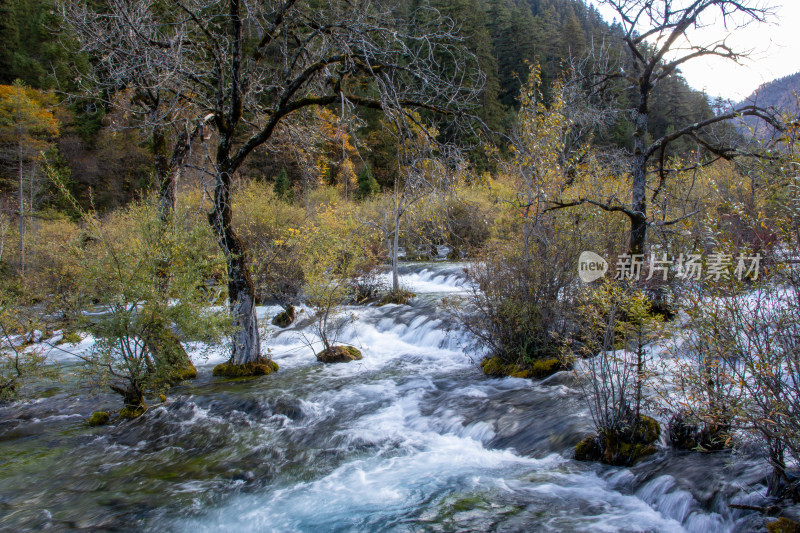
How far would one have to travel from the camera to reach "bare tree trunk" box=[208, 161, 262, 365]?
326 inches

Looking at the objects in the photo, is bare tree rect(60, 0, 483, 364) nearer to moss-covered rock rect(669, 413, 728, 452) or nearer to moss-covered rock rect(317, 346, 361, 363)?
moss-covered rock rect(317, 346, 361, 363)

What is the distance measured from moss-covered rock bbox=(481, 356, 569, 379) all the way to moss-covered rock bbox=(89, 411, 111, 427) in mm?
6664

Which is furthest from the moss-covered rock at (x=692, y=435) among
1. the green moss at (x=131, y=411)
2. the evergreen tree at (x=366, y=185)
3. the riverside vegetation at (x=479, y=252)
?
the evergreen tree at (x=366, y=185)

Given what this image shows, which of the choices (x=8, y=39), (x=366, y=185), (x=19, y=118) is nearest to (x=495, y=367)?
(x=366, y=185)

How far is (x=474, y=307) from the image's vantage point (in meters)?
9.43

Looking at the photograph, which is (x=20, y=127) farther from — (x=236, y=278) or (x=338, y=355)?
(x=338, y=355)

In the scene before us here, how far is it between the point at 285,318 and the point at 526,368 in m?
8.53

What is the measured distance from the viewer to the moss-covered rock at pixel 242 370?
378 inches

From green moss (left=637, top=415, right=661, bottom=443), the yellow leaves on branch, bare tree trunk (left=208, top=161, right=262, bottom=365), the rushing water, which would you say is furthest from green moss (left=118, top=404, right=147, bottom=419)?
the yellow leaves on branch

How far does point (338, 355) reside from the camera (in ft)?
37.2

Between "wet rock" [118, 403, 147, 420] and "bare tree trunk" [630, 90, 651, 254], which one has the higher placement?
"bare tree trunk" [630, 90, 651, 254]

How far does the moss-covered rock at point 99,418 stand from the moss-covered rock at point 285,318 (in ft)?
24.0

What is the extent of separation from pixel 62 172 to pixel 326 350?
107 ft

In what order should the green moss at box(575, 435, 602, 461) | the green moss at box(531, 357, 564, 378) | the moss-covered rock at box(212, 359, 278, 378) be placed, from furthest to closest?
the moss-covered rock at box(212, 359, 278, 378), the green moss at box(531, 357, 564, 378), the green moss at box(575, 435, 602, 461)
